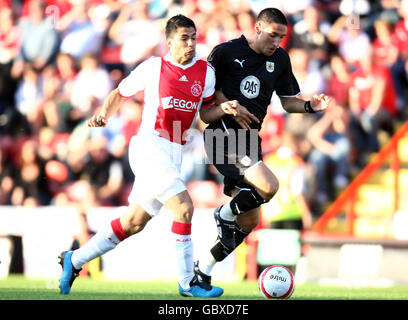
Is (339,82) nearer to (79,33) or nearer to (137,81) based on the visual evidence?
(79,33)

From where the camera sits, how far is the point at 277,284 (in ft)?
25.6

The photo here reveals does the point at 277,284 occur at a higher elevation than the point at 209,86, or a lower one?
lower

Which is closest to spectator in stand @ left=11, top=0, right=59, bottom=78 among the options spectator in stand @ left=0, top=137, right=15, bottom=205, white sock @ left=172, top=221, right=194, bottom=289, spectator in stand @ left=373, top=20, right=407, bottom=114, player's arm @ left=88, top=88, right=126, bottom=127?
spectator in stand @ left=0, top=137, right=15, bottom=205

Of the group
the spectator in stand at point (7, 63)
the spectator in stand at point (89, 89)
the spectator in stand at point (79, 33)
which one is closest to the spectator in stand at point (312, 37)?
the spectator in stand at point (89, 89)

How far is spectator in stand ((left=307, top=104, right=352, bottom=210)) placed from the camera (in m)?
12.8

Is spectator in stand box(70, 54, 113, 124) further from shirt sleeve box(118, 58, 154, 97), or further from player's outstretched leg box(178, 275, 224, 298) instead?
player's outstretched leg box(178, 275, 224, 298)

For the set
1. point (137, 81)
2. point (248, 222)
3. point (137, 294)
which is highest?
point (137, 81)

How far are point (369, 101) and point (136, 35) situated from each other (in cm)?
399

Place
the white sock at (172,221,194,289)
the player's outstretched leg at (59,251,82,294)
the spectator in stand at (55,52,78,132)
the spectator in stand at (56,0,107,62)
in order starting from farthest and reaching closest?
the spectator in stand at (56,0,107,62)
the spectator in stand at (55,52,78,132)
the player's outstretched leg at (59,251,82,294)
the white sock at (172,221,194,289)

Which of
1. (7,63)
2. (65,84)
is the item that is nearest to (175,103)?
(65,84)

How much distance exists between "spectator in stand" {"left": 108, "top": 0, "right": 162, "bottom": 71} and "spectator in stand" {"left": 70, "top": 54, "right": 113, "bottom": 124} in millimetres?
488

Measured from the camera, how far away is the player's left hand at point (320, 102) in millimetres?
8258
